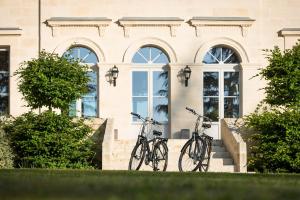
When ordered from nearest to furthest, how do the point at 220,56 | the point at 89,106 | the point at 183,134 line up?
the point at 183,134
the point at 89,106
the point at 220,56

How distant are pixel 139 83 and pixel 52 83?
524 centimetres

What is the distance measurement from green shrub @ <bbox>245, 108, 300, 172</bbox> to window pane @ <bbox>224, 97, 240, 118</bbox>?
488 centimetres

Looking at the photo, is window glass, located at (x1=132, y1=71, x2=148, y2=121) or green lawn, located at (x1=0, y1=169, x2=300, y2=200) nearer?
green lawn, located at (x1=0, y1=169, x2=300, y2=200)

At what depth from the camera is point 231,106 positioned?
21.8 metres

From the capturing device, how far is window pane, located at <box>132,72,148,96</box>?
21.5m

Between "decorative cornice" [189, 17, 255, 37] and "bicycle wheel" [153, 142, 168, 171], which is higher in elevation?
"decorative cornice" [189, 17, 255, 37]

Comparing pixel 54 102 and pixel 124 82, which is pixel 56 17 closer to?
pixel 124 82

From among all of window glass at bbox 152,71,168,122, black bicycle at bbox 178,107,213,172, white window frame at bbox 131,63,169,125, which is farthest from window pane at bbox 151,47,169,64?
black bicycle at bbox 178,107,213,172

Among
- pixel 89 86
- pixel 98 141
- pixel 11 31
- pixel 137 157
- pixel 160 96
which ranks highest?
pixel 11 31

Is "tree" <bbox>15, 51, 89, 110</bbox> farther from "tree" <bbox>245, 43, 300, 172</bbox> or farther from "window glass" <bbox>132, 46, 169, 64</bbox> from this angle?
"window glass" <bbox>132, 46, 169, 64</bbox>

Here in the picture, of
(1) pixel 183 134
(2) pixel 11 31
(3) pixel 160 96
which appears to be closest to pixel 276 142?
(1) pixel 183 134

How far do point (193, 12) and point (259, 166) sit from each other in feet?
22.5

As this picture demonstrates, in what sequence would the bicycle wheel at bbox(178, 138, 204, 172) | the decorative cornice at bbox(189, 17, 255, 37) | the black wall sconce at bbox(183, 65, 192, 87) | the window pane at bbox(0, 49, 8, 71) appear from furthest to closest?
the window pane at bbox(0, 49, 8, 71) → the decorative cornice at bbox(189, 17, 255, 37) → the black wall sconce at bbox(183, 65, 192, 87) → the bicycle wheel at bbox(178, 138, 204, 172)

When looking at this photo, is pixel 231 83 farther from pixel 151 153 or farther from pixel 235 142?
pixel 151 153
